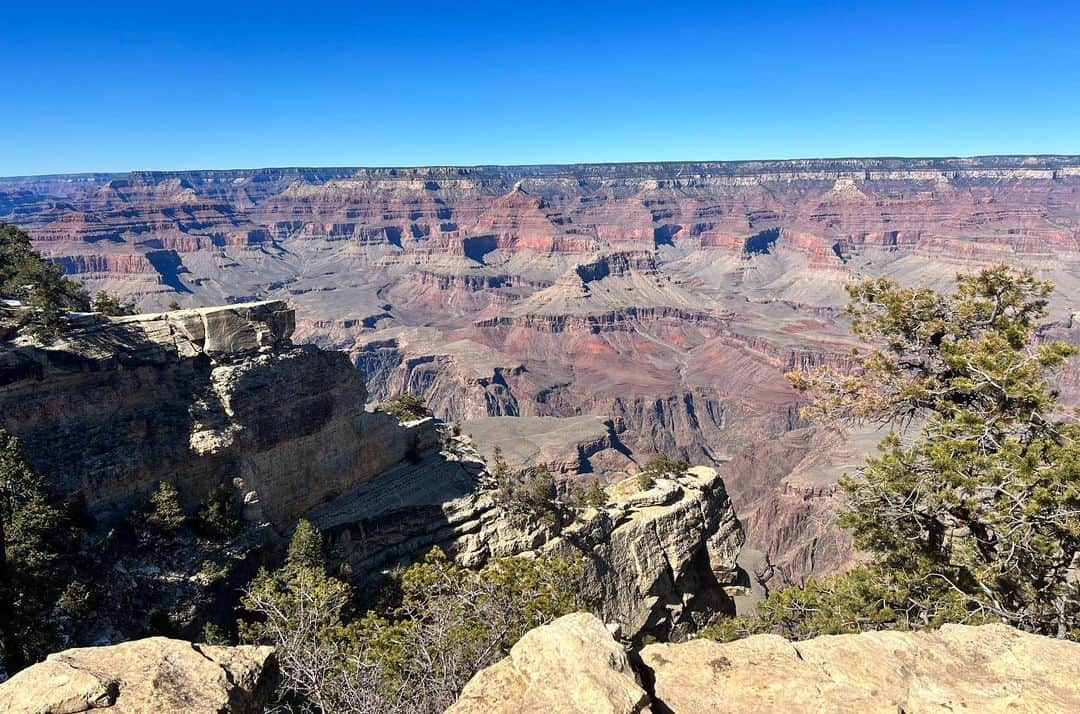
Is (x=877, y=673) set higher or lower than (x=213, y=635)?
higher

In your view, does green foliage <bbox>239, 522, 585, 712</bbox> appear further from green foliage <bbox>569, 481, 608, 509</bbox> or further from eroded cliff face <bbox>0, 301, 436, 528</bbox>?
green foliage <bbox>569, 481, 608, 509</bbox>

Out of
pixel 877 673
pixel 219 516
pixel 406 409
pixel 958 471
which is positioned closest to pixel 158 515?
pixel 219 516

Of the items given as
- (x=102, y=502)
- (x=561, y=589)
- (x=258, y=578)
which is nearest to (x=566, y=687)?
(x=561, y=589)

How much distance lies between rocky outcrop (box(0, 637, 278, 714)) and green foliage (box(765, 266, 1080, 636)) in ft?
52.5

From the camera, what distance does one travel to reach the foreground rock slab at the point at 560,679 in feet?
31.1

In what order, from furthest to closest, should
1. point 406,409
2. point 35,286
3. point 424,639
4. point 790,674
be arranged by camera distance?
point 406,409 → point 35,286 → point 424,639 → point 790,674

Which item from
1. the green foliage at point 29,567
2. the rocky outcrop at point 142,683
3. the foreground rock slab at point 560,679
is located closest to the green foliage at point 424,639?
the rocky outcrop at point 142,683

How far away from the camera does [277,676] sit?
11.9 meters

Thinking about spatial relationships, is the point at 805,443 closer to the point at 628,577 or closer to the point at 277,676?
the point at 628,577

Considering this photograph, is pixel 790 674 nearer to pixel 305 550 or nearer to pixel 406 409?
pixel 305 550

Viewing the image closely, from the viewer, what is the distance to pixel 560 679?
9.84 metres

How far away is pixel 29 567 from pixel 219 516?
6.69 metres

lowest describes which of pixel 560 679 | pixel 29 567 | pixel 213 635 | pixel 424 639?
pixel 213 635

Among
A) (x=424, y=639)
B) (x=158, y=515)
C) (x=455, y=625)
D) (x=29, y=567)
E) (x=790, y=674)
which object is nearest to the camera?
(x=790, y=674)
